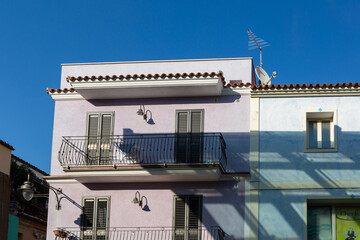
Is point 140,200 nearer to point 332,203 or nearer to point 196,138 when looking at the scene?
point 196,138

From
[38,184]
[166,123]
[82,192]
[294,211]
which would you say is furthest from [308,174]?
[38,184]

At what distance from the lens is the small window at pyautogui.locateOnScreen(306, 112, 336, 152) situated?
22.1 metres

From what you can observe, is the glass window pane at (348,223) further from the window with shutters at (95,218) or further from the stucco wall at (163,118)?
the window with shutters at (95,218)

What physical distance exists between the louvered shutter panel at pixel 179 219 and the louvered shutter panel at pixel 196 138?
1330 mm

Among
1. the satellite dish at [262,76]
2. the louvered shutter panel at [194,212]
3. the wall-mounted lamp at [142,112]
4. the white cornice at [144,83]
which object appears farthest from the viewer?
the satellite dish at [262,76]

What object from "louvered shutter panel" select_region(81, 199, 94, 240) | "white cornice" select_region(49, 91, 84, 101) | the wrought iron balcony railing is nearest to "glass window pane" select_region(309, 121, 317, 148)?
the wrought iron balcony railing

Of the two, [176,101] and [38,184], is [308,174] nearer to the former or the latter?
[176,101]

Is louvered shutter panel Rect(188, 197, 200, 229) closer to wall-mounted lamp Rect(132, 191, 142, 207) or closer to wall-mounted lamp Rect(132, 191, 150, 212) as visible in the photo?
wall-mounted lamp Rect(132, 191, 150, 212)

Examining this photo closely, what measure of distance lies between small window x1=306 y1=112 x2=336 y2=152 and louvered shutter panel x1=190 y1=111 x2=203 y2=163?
330cm

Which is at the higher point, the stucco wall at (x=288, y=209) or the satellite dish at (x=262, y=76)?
the satellite dish at (x=262, y=76)

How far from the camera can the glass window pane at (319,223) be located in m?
21.8

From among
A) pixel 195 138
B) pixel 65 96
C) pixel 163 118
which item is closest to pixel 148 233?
pixel 195 138

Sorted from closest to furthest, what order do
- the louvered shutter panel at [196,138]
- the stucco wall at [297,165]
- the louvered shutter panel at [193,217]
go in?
the stucco wall at [297,165] < the louvered shutter panel at [193,217] < the louvered shutter panel at [196,138]

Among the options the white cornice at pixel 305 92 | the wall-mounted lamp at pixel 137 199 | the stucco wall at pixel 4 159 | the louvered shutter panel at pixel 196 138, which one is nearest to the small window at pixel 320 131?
the white cornice at pixel 305 92
